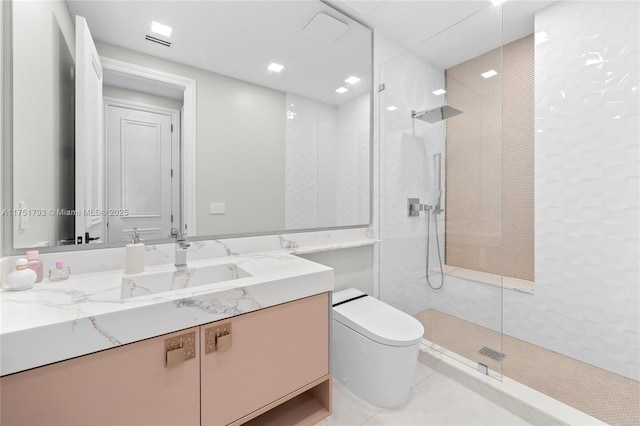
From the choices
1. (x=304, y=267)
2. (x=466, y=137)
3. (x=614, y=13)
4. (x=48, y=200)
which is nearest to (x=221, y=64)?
(x=48, y=200)

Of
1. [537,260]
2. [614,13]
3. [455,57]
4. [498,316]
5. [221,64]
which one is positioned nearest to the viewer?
[221,64]

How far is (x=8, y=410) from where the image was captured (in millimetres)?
679

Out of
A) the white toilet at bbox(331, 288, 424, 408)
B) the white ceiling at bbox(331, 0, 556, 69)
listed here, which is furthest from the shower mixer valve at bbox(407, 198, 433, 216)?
the white ceiling at bbox(331, 0, 556, 69)

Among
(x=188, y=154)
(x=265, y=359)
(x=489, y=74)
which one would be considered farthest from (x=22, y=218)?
(x=489, y=74)

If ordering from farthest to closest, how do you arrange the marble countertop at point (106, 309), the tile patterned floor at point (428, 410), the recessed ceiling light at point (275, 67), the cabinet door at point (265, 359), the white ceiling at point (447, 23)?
the white ceiling at point (447, 23) → the recessed ceiling light at point (275, 67) → the tile patterned floor at point (428, 410) → the cabinet door at point (265, 359) → the marble countertop at point (106, 309)

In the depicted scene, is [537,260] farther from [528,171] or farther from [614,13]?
[614,13]

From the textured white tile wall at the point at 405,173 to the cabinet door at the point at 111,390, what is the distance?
1636mm

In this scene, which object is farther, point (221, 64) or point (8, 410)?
point (221, 64)

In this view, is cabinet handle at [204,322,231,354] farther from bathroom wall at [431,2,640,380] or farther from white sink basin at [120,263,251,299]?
bathroom wall at [431,2,640,380]

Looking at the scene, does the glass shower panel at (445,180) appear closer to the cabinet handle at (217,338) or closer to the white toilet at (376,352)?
the white toilet at (376,352)

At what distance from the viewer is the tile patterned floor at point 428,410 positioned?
4.69 ft

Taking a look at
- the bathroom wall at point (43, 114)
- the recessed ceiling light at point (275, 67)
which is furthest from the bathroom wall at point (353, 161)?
the bathroom wall at point (43, 114)

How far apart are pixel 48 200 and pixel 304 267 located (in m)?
1.05

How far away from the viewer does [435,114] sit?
2.36m
